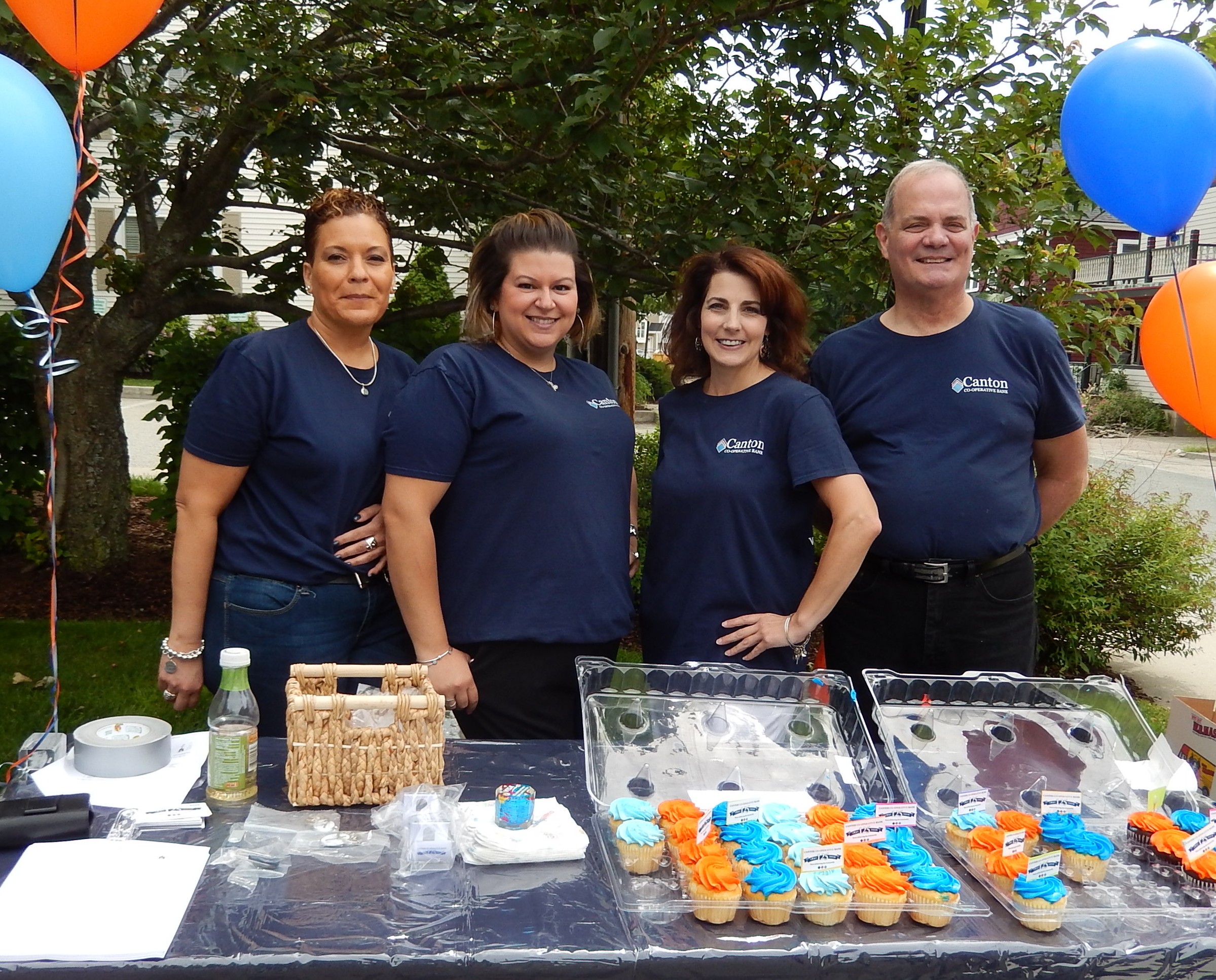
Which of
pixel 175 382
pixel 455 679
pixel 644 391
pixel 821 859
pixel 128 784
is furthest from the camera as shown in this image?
pixel 644 391

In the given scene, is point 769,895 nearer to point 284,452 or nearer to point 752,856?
point 752,856

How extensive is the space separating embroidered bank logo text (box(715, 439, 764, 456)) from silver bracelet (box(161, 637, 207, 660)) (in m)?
1.29

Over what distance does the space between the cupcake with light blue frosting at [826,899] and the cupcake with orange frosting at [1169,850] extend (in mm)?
606

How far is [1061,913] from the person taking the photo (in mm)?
1543

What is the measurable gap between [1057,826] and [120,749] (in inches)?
66.6

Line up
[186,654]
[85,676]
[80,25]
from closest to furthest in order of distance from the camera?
[80,25] < [186,654] < [85,676]

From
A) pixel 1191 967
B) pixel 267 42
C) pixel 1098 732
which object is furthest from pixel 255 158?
pixel 1191 967

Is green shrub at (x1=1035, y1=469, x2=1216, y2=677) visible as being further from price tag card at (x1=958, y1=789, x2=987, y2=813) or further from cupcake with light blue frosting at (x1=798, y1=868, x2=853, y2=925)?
cupcake with light blue frosting at (x1=798, y1=868, x2=853, y2=925)

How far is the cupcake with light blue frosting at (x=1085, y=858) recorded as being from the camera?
167 cm

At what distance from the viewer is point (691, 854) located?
1.60 meters

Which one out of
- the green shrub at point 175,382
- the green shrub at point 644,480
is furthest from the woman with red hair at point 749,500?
the green shrub at point 175,382

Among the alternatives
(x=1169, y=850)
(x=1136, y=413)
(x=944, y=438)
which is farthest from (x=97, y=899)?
(x=1136, y=413)

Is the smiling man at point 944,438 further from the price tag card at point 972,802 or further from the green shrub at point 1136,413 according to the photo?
the green shrub at point 1136,413

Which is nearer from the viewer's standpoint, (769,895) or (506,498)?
(769,895)
